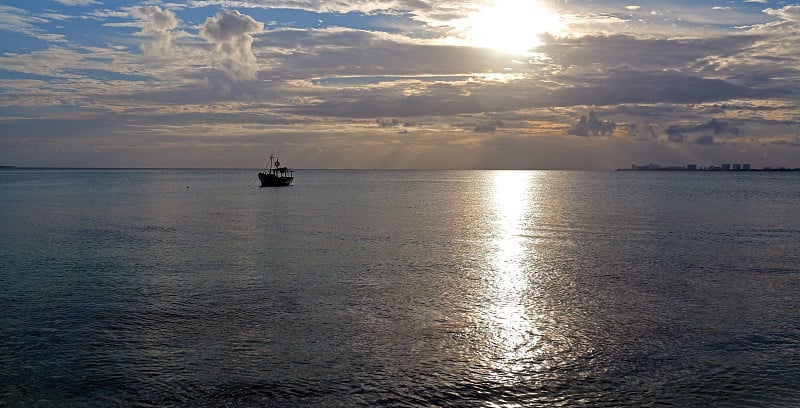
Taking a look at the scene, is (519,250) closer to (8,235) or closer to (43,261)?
(43,261)

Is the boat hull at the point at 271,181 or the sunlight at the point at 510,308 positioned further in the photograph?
the boat hull at the point at 271,181

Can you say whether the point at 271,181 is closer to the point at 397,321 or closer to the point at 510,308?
the point at 510,308

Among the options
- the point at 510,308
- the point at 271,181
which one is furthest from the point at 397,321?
the point at 271,181

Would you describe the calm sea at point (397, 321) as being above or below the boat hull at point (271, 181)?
below

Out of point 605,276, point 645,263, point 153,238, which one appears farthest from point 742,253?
point 153,238

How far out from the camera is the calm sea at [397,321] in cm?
1750

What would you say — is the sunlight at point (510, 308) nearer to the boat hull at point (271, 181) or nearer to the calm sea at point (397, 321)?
the calm sea at point (397, 321)

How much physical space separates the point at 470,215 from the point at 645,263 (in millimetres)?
40238

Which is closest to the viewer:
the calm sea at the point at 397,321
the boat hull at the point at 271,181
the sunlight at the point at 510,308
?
the calm sea at the point at 397,321

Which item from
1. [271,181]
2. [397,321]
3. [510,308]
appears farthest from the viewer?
[271,181]

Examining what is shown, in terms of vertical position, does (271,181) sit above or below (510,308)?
above

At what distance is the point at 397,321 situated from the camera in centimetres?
2445

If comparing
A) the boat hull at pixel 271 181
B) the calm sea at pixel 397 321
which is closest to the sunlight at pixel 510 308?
the calm sea at pixel 397 321

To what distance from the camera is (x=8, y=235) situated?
5112 cm
